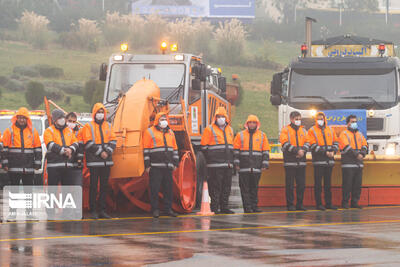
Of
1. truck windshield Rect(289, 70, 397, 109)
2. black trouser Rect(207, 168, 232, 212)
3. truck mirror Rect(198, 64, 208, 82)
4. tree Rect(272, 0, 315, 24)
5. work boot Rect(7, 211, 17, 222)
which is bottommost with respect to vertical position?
work boot Rect(7, 211, 17, 222)

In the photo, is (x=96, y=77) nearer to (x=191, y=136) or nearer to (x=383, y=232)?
(x=191, y=136)

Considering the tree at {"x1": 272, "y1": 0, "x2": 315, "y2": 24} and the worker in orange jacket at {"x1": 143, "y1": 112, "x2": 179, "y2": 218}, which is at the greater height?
the tree at {"x1": 272, "y1": 0, "x2": 315, "y2": 24}

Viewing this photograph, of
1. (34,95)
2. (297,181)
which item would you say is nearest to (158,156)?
(297,181)

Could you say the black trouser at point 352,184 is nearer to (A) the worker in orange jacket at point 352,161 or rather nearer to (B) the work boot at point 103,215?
(A) the worker in orange jacket at point 352,161

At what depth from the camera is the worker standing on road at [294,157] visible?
17094mm

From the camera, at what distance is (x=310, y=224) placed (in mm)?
14234

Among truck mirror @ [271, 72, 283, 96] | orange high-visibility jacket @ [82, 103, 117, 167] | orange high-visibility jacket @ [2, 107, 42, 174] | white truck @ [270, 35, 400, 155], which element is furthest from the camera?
truck mirror @ [271, 72, 283, 96]

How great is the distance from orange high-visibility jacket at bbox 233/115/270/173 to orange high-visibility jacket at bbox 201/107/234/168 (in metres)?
0.21

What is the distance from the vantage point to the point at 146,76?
18844 millimetres

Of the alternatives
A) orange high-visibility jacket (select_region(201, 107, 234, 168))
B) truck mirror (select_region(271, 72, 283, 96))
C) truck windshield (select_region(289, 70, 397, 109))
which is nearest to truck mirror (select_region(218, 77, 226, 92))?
truck mirror (select_region(271, 72, 283, 96))

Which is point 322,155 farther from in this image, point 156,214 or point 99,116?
point 99,116

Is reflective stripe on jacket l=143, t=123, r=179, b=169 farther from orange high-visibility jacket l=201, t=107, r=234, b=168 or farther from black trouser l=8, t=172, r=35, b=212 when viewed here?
black trouser l=8, t=172, r=35, b=212

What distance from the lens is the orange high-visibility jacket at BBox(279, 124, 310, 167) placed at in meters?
17.1

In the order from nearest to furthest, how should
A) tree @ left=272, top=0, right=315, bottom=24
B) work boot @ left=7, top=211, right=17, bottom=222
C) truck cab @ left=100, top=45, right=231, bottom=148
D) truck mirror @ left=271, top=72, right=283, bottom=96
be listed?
work boot @ left=7, top=211, right=17, bottom=222 → truck cab @ left=100, top=45, right=231, bottom=148 → truck mirror @ left=271, top=72, right=283, bottom=96 → tree @ left=272, top=0, right=315, bottom=24
